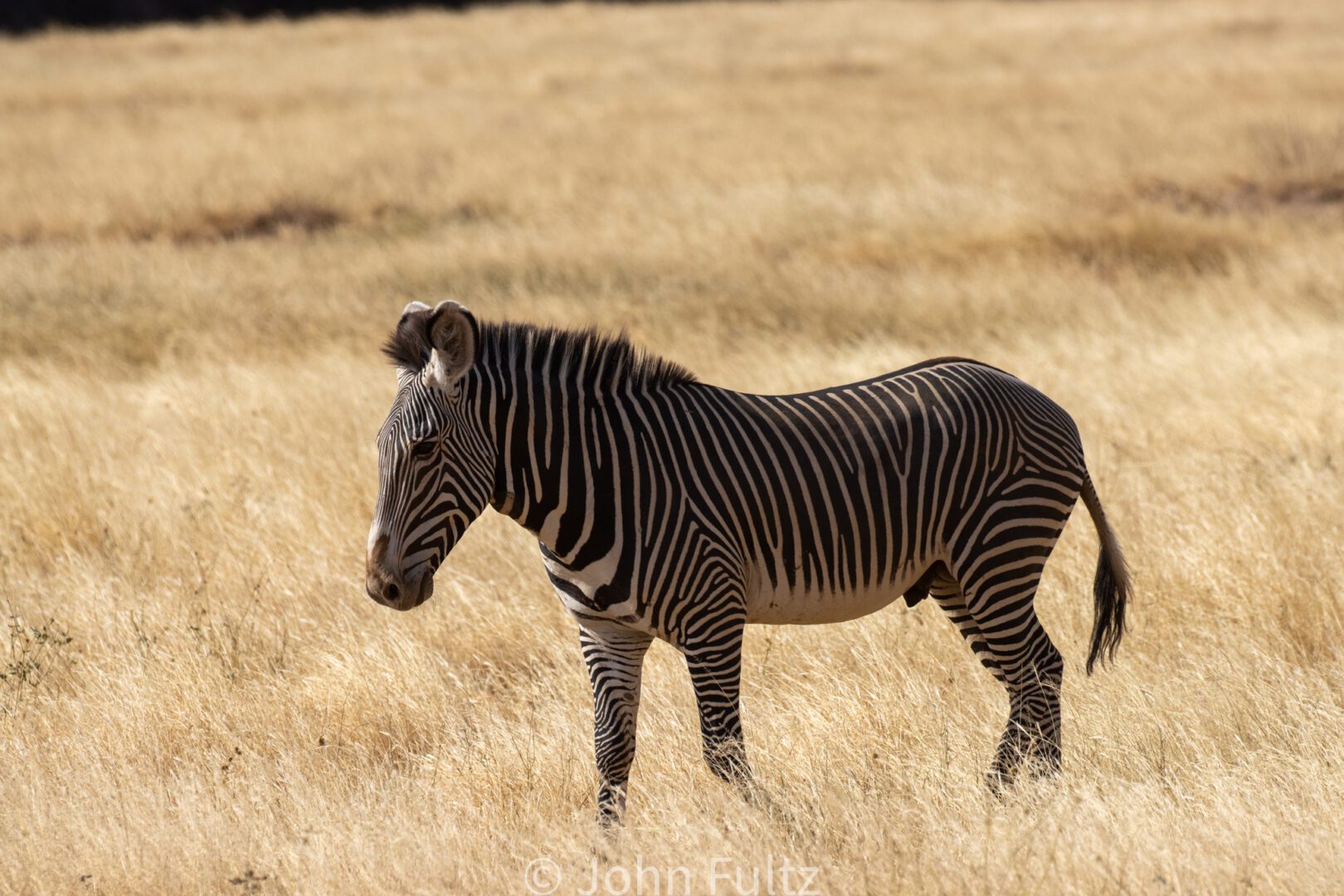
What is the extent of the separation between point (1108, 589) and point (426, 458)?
2.56 m

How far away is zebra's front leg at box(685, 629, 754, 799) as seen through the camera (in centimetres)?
398

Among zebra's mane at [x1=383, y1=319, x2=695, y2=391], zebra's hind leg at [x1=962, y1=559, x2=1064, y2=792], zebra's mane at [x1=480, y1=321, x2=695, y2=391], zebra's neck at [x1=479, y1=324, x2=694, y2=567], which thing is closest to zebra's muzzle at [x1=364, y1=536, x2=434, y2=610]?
zebra's neck at [x1=479, y1=324, x2=694, y2=567]

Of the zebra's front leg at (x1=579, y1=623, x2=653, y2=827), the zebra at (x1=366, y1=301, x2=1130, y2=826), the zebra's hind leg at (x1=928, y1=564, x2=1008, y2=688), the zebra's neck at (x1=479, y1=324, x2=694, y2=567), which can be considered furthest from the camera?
the zebra's hind leg at (x1=928, y1=564, x2=1008, y2=688)

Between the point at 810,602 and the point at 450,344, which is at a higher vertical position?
the point at 450,344

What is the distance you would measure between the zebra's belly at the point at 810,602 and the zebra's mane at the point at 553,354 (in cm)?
75

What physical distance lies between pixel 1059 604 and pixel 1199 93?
19.1m

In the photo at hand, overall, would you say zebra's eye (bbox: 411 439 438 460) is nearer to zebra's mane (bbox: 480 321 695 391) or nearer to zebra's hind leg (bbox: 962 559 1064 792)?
zebra's mane (bbox: 480 321 695 391)

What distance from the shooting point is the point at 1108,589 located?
16.0 feet

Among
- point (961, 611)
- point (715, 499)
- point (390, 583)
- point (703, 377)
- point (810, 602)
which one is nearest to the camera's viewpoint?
point (390, 583)

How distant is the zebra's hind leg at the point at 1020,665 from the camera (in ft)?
14.5

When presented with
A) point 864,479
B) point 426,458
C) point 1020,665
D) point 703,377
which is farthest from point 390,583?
point 703,377

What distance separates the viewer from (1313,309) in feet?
36.7

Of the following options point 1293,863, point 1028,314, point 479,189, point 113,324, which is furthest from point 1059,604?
point 479,189

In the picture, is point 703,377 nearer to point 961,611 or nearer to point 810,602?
point 961,611
